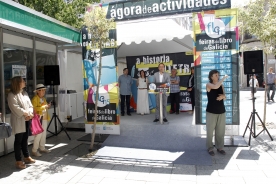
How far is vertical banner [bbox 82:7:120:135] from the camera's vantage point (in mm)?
5793

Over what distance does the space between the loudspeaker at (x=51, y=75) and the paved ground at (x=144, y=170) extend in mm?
1946

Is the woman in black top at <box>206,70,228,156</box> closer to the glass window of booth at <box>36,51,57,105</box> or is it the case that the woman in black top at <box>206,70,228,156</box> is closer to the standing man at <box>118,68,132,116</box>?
the standing man at <box>118,68,132,116</box>

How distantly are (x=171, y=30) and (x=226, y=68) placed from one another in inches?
59.5

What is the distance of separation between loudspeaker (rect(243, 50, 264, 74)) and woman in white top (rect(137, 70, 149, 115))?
348 cm

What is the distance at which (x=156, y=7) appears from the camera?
6.05m

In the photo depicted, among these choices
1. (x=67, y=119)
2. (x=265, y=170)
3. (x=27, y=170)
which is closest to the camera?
(x=265, y=170)

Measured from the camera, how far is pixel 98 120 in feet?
19.6

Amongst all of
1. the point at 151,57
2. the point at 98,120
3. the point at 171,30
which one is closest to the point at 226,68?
the point at 171,30

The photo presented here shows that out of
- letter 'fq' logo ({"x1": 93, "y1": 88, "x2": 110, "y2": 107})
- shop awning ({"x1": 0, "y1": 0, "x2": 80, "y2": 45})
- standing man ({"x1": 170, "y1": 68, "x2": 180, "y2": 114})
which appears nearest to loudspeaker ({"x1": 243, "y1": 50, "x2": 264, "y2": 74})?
standing man ({"x1": 170, "y1": 68, "x2": 180, "y2": 114})

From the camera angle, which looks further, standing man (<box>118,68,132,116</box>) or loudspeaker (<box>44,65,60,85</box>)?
standing man (<box>118,68,132,116</box>)

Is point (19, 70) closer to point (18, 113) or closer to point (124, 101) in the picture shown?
point (18, 113)

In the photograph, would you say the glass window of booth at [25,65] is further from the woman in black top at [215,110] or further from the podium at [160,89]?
the woman in black top at [215,110]

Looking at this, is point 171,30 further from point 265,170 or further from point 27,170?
point 27,170

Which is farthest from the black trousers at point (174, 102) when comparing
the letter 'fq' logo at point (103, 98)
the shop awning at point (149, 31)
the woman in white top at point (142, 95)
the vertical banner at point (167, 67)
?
the letter 'fq' logo at point (103, 98)
